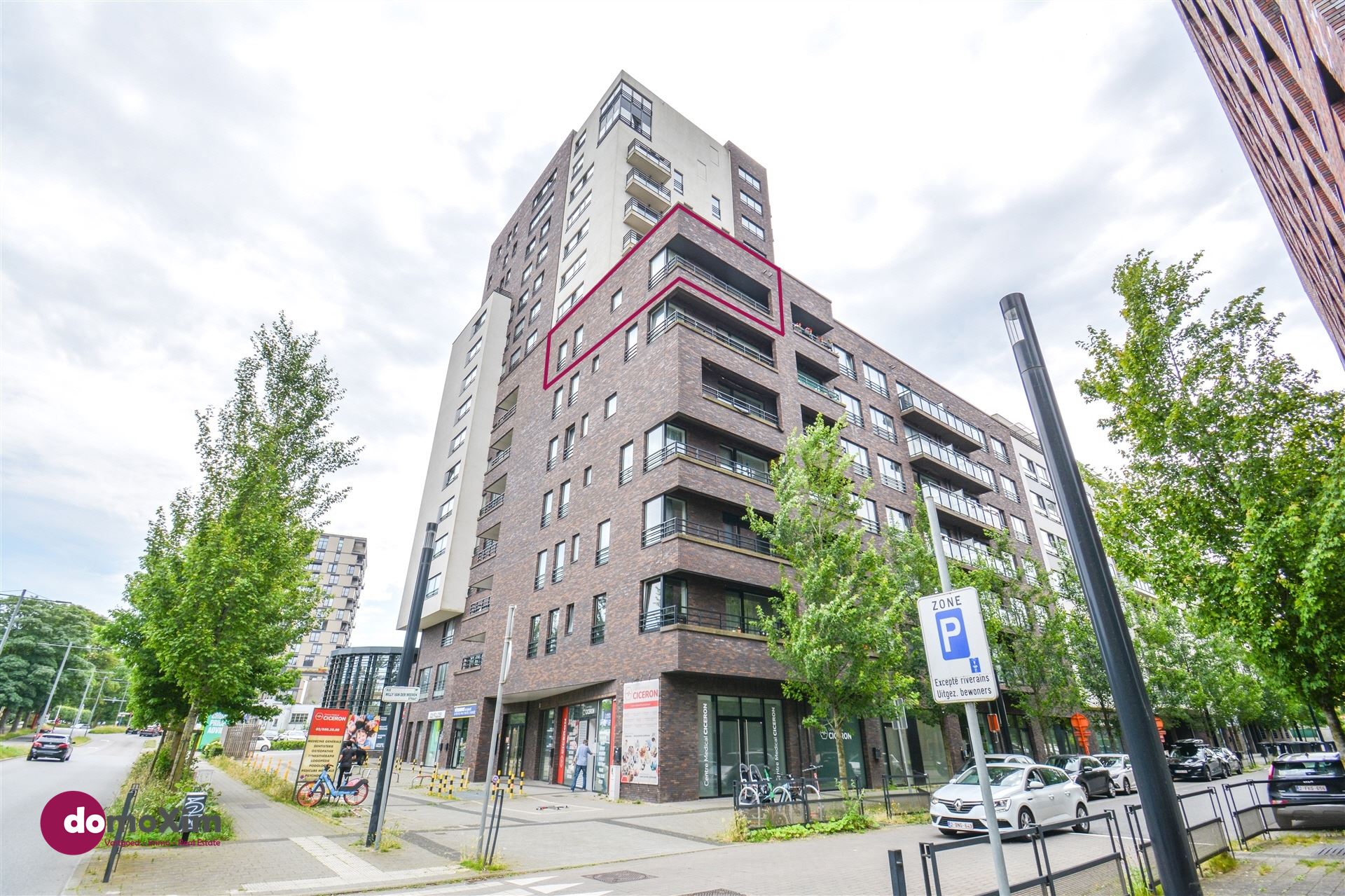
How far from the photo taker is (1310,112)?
28.9 ft

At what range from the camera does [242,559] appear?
15094mm

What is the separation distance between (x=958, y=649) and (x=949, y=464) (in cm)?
3471

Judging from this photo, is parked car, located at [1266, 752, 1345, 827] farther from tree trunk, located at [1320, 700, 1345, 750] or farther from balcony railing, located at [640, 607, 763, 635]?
balcony railing, located at [640, 607, 763, 635]

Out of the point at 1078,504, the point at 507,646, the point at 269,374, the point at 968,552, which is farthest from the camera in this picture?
the point at 968,552

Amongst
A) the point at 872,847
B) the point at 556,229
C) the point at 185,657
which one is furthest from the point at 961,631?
the point at 556,229

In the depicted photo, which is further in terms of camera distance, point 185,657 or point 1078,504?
point 185,657

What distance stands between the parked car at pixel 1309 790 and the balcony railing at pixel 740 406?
18154 millimetres

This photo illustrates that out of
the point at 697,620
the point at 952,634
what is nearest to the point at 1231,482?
the point at 952,634

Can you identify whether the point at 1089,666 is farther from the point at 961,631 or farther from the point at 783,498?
the point at 961,631

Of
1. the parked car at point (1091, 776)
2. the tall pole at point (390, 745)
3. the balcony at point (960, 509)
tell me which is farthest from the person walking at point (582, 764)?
the balcony at point (960, 509)

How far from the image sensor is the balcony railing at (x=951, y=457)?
36406 mm

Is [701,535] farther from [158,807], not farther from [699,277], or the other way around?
[158,807]

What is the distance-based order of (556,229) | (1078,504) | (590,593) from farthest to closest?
(556,229), (590,593), (1078,504)

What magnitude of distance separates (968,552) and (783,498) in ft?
70.3
